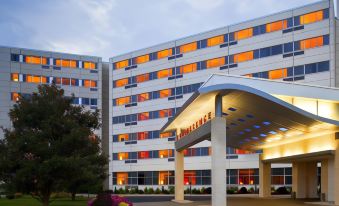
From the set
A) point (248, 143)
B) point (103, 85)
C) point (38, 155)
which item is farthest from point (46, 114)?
point (103, 85)

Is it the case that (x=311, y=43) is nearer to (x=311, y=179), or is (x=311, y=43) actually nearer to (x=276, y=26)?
(x=276, y=26)

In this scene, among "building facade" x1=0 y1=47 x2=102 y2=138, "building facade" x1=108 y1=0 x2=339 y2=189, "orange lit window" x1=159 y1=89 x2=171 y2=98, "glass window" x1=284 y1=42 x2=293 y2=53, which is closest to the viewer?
"building facade" x1=108 y1=0 x2=339 y2=189

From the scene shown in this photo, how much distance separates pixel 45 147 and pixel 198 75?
50261mm

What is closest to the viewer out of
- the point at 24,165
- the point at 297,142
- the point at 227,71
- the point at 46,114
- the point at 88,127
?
the point at 24,165

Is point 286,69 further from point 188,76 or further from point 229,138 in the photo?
point 229,138

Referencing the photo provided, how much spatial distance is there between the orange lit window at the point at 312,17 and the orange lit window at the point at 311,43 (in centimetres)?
234

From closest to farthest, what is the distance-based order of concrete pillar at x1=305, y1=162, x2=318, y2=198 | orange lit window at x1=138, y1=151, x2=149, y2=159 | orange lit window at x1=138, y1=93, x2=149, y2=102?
concrete pillar at x1=305, y1=162, x2=318, y2=198 → orange lit window at x1=138, y1=151, x2=149, y2=159 → orange lit window at x1=138, y1=93, x2=149, y2=102

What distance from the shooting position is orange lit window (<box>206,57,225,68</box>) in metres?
71.6

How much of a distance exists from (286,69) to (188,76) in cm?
1682

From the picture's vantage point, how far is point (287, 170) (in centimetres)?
6575

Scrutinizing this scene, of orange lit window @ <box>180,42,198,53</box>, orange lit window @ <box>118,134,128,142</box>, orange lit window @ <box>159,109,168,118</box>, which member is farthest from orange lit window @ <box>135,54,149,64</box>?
orange lit window @ <box>118,134,128,142</box>

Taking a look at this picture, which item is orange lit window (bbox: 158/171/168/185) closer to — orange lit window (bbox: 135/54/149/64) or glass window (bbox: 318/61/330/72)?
orange lit window (bbox: 135/54/149/64)

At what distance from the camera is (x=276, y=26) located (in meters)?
65.6

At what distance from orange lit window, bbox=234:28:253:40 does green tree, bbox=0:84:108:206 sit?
146ft
